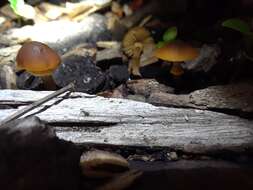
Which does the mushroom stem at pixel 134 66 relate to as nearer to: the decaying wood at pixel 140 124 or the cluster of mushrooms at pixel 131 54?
the cluster of mushrooms at pixel 131 54

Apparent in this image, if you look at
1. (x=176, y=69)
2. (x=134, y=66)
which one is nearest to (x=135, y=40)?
(x=134, y=66)

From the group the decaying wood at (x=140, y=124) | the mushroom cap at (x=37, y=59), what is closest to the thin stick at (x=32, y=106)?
the decaying wood at (x=140, y=124)

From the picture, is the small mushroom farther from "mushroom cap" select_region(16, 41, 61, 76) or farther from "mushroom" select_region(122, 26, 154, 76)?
"mushroom" select_region(122, 26, 154, 76)

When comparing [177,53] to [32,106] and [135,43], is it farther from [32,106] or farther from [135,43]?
[32,106]

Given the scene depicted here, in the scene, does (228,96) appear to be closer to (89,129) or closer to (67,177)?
(89,129)

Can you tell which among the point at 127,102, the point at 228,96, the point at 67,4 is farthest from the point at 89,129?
the point at 67,4

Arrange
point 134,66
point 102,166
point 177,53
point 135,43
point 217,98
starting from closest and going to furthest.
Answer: point 102,166 < point 217,98 < point 177,53 < point 134,66 < point 135,43
